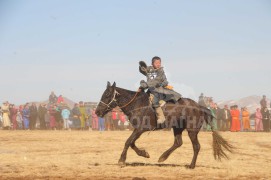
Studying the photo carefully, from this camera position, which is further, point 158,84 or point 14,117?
point 14,117

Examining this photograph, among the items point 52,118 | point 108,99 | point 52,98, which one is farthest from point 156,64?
point 52,98

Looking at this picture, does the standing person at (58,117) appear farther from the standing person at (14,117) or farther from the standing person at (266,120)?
the standing person at (266,120)

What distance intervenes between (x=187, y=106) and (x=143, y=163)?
6.39ft

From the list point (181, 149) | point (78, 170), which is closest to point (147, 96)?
point (78, 170)

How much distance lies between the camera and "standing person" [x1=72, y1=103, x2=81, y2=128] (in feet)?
115

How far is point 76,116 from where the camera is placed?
116 feet

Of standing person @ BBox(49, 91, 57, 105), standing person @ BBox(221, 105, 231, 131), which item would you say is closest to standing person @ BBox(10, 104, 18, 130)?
standing person @ BBox(49, 91, 57, 105)

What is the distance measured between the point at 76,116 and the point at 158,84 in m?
23.3

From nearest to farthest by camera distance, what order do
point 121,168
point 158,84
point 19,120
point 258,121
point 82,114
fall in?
1. point 121,168
2. point 158,84
3. point 258,121
4. point 82,114
5. point 19,120

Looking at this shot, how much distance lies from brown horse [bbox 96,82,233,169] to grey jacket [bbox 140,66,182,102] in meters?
0.19

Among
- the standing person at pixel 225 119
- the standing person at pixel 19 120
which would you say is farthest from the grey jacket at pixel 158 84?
the standing person at pixel 19 120

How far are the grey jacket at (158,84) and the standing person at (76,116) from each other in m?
22.8

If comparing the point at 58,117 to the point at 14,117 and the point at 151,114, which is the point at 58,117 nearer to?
the point at 14,117

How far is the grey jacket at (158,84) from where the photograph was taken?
41.0 feet
